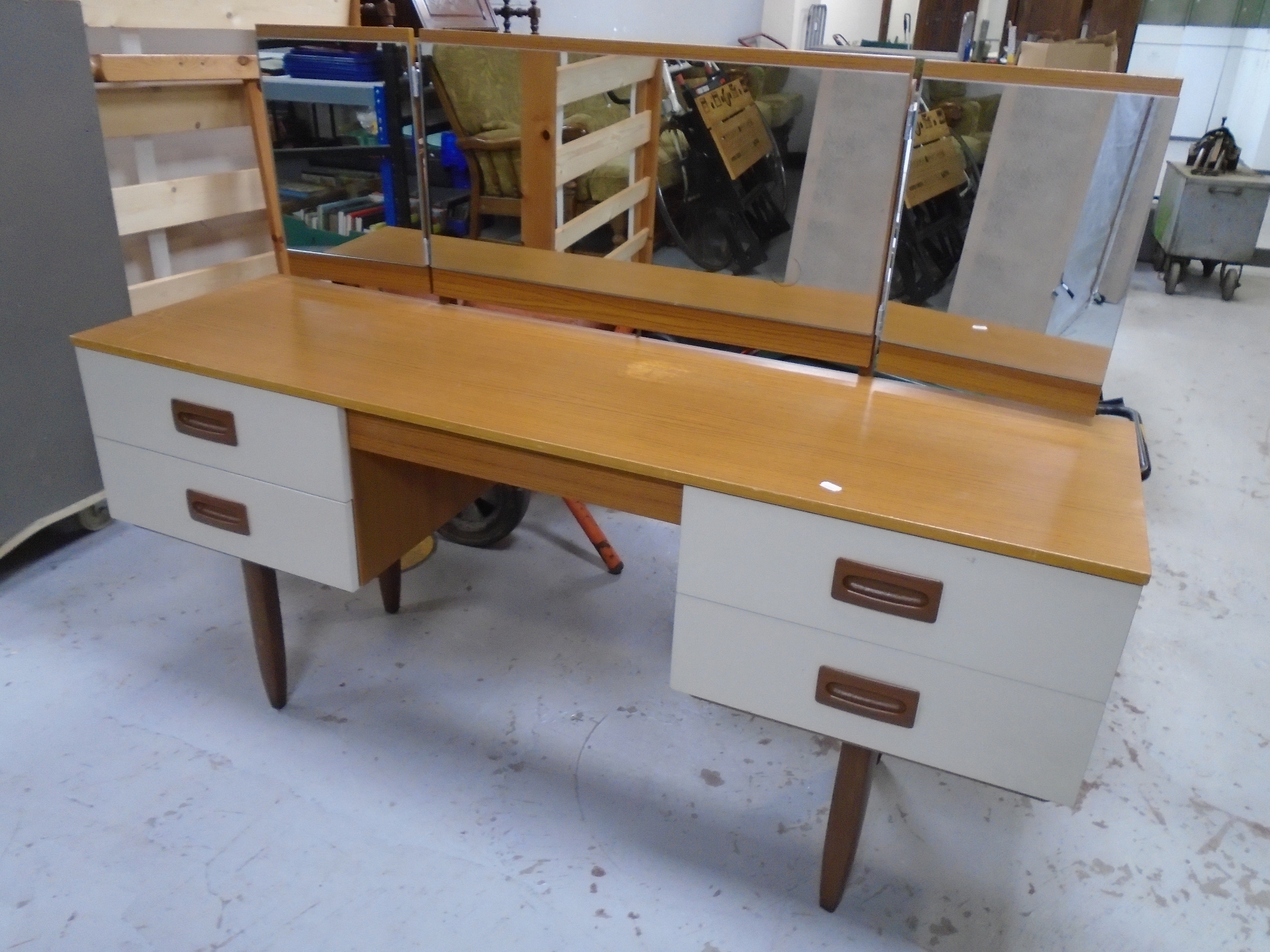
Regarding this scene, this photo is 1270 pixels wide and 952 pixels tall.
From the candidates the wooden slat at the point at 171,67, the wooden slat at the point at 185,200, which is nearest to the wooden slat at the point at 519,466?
the wooden slat at the point at 171,67

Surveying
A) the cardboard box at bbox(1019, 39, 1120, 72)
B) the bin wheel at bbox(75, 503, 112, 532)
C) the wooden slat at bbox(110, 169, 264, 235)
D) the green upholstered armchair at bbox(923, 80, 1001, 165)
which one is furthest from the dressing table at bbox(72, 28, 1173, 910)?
the cardboard box at bbox(1019, 39, 1120, 72)

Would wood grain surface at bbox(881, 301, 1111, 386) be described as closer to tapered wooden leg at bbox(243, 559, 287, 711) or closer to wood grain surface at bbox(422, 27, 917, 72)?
wood grain surface at bbox(422, 27, 917, 72)

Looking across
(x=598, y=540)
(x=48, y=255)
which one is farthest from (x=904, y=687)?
(x=48, y=255)

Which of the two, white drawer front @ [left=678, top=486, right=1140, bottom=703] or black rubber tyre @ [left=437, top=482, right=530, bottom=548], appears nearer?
white drawer front @ [left=678, top=486, right=1140, bottom=703]

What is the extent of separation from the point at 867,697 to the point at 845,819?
0.93 ft

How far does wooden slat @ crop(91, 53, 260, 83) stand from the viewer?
76.2 inches

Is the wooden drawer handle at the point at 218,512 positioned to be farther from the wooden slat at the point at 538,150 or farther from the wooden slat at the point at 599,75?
the wooden slat at the point at 599,75

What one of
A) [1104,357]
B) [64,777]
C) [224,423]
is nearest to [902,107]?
[1104,357]

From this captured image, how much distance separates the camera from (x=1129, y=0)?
5.52 meters

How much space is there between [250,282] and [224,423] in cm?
52

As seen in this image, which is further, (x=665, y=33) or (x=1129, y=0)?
(x=1129, y=0)

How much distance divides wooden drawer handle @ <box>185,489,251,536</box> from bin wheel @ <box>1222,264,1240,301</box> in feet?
15.7

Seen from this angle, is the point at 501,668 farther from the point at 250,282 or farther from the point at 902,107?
the point at 902,107

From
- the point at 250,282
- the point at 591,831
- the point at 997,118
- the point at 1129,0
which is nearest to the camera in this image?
the point at 997,118
